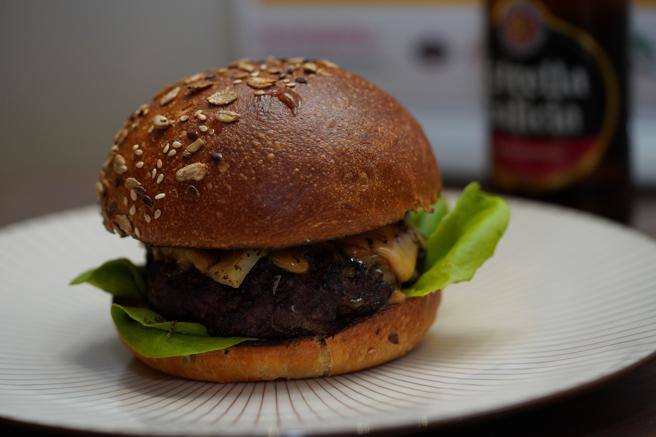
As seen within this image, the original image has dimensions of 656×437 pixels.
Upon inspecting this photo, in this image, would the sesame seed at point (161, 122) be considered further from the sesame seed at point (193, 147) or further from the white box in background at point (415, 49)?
the white box in background at point (415, 49)

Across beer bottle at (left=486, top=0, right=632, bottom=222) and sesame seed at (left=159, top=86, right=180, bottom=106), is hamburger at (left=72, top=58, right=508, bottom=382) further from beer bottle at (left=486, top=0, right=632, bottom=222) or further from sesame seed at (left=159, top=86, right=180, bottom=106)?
beer bottle at (left=486, top=0, right=632, bottom=222)

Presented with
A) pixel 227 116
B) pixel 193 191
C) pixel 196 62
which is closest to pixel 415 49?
pixel 196 62

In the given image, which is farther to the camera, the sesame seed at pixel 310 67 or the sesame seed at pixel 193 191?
the sesame seed at pixel 310 67

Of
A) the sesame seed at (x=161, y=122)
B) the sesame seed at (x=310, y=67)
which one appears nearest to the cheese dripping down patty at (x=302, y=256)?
the sesame seed at (x=161, y=122)

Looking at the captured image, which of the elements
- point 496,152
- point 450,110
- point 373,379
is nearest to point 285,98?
point 373,379

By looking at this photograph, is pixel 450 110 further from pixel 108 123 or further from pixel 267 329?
pixel 267 329

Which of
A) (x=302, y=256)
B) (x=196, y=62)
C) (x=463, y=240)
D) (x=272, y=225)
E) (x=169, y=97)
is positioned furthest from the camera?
(x=196, y=62)

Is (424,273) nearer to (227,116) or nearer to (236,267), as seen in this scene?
(236,267)

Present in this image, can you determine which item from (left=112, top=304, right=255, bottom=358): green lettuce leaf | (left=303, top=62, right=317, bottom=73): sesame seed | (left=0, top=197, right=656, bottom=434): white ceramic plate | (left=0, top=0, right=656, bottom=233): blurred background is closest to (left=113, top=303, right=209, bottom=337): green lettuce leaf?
(left=112, top=304, right=255, bottom=358): green lettuce leaf
